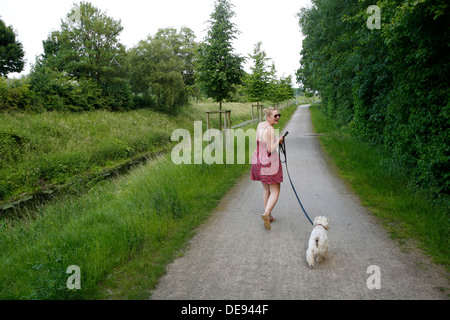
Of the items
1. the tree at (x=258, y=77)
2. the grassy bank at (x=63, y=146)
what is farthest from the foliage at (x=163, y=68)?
the tree at (x=258, y=77)

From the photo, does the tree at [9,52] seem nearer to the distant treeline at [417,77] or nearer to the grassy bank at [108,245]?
the grassy bank at [108,245]

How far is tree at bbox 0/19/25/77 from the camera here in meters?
30.5

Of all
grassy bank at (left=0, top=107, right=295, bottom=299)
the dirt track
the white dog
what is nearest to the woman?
the dirt track

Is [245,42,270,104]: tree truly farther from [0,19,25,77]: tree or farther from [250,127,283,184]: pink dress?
[0,19,25,77]: tree

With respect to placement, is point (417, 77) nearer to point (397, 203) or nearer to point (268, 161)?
point (397, 203)

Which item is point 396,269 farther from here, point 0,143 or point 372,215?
point 0,143

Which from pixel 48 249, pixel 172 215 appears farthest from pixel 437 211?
pixel 48 249

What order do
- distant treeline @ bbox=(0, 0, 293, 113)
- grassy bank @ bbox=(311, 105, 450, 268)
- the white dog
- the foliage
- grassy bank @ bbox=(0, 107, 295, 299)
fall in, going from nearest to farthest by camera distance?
grassy bank @ bbox=(0, 107, 295, 299) → the white dog → grassy bank @ bbox=(311, 105, 450, 268) → distant treeline @ bbox=(0, 0, 293, 113) → the foliage

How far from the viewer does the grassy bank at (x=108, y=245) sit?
338 cm

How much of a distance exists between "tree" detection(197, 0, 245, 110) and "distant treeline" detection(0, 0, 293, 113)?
8957mm

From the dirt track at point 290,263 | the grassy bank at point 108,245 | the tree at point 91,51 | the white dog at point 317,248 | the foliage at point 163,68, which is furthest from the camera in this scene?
the foliage at point 163,68

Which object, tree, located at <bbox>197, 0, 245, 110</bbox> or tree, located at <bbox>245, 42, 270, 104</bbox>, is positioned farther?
tree, located at <bbox>245, 42, 270, 104</bbox>

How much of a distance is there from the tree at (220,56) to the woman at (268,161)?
7190 mm

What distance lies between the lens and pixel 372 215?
558cm
